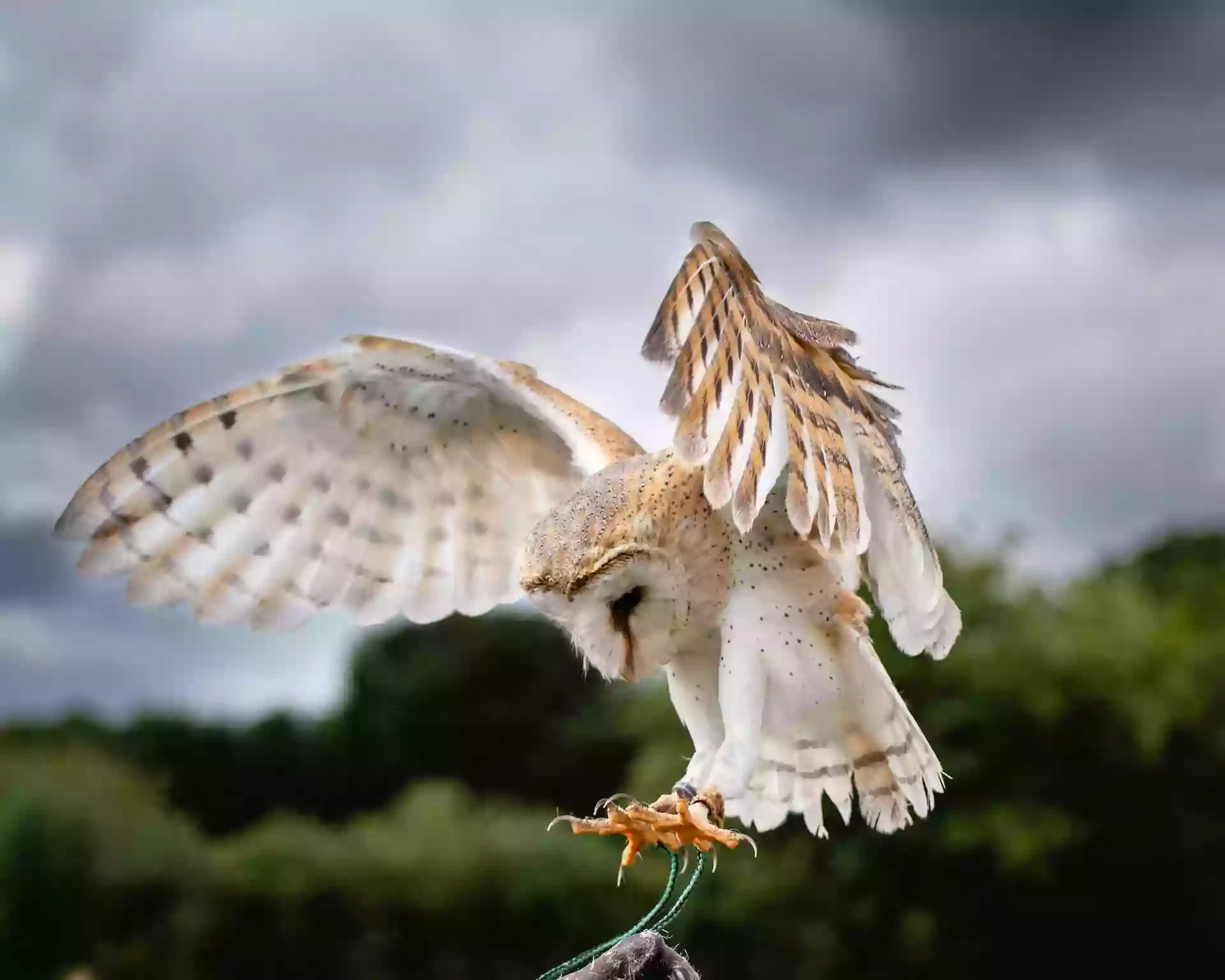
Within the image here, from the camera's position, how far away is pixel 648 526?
1.91 m

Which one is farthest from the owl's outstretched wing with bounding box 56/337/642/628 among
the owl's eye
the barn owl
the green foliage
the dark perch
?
the green foliage

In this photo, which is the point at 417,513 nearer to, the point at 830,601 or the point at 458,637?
the point at 830,601

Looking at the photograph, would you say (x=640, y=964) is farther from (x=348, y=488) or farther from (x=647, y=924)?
(x=348, y=488)

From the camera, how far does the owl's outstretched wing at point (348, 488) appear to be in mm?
2328

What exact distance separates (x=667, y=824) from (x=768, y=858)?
7.96 metres

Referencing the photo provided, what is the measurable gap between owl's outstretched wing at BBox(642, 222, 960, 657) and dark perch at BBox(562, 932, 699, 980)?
55 cm

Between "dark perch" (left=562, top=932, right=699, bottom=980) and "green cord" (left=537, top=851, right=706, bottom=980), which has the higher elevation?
"green cord" (left=537, top=851, right=706, bottom=980)

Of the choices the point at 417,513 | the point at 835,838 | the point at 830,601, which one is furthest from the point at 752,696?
the point at 835,838

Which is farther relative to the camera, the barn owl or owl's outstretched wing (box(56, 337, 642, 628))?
owl's outstretched wing (box(56, 337, 642, 628))

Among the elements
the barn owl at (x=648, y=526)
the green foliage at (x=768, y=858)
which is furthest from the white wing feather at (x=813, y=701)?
the green foliage at (x=768, y=858)

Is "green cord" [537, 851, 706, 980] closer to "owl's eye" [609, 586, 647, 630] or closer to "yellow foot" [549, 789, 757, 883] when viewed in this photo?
"yellow foot" [549, 789, 757, 883]

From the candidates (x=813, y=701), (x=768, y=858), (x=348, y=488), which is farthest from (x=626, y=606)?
(x=768, y=858)

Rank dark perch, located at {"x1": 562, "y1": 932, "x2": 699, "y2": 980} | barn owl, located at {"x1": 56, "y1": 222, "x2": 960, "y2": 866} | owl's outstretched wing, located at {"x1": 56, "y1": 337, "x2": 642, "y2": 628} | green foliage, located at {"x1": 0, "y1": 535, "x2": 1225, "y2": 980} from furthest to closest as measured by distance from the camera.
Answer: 1. green foliage, located at {"x1": 0, "y1": 535, "x2": 1225, "y2": 980}
2. owl's outstretched wing, located at {"x1": 56, "y1": 337, "x2": 642, "y2": 628}
3. barn owl, located at {"x1": 56, "y1": 222, "x2": 960, "y2": 866}
4. dark perch, located at {"x1": 562, "y1": 932, "x2": 699, "y2": 980}

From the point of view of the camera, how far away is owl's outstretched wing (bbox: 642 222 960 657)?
1.75m
